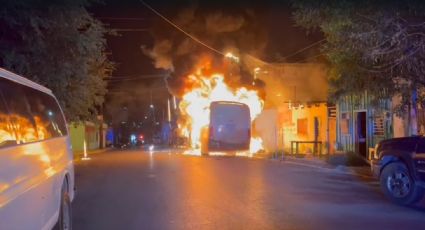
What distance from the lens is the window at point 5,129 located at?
448cm

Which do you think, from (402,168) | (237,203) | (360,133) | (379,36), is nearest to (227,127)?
(360,133)

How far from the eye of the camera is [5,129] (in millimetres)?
4613

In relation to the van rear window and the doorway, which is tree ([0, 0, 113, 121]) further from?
the doorway

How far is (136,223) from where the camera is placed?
870 cm

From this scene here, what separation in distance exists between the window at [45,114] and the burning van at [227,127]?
1940cm

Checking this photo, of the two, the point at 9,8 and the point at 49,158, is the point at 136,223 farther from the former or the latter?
the point at 9,8

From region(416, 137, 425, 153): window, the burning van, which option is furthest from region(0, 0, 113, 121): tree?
the burning van

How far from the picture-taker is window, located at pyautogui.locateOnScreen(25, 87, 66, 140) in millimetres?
6237

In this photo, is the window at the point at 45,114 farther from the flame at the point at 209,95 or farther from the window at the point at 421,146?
the flame at the point at 209,95

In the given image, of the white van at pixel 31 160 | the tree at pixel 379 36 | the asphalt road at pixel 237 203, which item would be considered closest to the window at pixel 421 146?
the asphalt road at pixel 237 203

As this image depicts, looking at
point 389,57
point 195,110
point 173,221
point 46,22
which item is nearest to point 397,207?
point 389,57

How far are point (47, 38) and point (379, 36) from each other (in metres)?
6.99

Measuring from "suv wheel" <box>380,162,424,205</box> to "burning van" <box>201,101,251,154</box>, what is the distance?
16372 mm

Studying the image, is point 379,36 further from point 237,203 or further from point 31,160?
point 31,160
